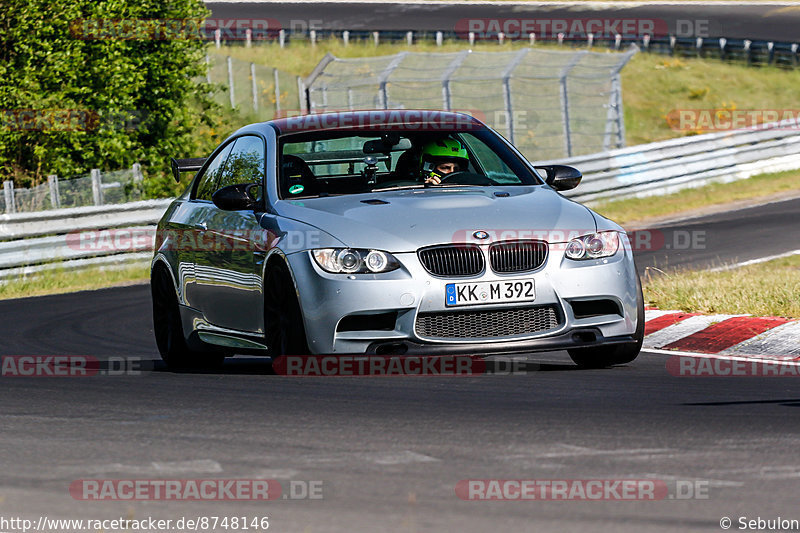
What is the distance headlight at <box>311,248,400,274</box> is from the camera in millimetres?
8062

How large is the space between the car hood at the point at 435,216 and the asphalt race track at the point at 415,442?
81 centimetres

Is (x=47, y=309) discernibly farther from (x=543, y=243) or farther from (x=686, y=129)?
(x=686, y=129)

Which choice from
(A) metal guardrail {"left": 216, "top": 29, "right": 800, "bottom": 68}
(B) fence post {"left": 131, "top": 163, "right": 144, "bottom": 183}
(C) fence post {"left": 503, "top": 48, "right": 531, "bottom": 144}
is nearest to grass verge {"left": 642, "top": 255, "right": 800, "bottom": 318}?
(B) fence post {"left": 131, "top": 163, "right": 144, "bottom": 183}

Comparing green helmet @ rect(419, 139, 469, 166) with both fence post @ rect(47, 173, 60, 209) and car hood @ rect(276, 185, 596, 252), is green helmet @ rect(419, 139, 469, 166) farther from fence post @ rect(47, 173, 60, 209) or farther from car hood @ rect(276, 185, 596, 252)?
fence post @ rect(47, 173, 60, 209)

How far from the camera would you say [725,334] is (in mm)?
10172

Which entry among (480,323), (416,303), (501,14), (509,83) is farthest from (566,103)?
(501,14)

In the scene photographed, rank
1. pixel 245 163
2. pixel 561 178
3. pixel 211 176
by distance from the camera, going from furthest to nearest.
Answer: pixel 211 176, pixel 245 163, pixel 561 178

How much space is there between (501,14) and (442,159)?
156 ft

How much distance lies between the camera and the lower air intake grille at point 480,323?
8.09 m

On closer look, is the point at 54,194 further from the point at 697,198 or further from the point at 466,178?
the point at 466,178

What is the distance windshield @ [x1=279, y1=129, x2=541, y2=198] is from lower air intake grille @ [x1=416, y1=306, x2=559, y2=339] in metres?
1.29

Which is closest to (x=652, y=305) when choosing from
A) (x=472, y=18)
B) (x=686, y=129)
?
(x=686, y=129)

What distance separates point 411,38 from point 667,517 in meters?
46.8

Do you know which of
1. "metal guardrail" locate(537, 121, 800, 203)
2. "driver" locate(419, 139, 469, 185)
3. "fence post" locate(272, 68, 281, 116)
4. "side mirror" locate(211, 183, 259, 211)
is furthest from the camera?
"fence post" locate(272, 68, 281, 116)
